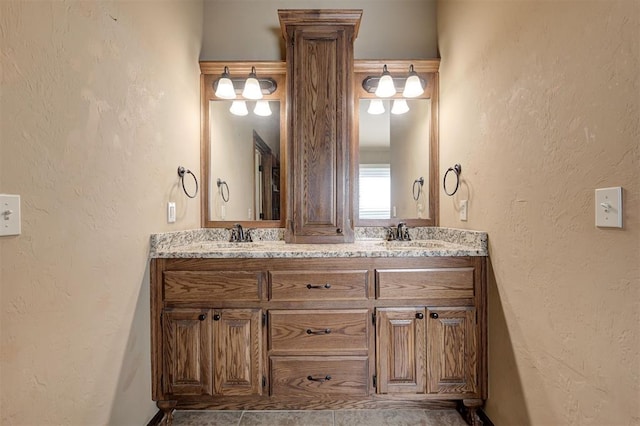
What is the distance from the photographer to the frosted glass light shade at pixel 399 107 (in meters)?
2.21

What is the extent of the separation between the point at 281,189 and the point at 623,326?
1789 millimetres

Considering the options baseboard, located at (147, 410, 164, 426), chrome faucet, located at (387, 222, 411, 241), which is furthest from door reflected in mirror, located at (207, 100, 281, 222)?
baseboard, located at (147, 410, 164, 426)

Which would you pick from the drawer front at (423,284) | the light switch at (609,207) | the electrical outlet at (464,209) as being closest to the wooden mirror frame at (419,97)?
the electrical outlet at (464,209)

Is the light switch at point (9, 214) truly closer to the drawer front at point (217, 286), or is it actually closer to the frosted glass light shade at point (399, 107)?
the drawer front at point (217, 286)

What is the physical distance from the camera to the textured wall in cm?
223

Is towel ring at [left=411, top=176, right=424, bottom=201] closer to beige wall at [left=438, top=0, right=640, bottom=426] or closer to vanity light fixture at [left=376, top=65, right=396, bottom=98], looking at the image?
beige wall at [left=438, top=0, right=640, bottom=426]

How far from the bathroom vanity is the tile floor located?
6.3 inches

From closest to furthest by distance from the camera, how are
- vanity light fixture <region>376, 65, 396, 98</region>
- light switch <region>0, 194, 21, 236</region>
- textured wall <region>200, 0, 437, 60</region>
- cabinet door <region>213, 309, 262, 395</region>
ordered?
light switch <region>0, 194, 21, 236</region>
cabinet door <region>213, 309, 262, 395</region>
vanity light fixture <region>376, 65, 396, 98</region>
textured wall <region>200, 0, 437, 60</region>

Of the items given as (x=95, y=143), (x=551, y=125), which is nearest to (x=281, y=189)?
(x=95, y=143)

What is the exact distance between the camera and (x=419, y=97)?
7.25 feet

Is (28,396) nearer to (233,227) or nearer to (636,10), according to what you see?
(233,227)

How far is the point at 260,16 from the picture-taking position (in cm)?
224

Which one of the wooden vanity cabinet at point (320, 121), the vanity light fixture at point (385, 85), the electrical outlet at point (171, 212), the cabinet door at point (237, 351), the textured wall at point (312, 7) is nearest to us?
the cabinet door at point (237, 351)

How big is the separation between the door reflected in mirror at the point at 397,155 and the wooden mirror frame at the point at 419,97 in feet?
0.09
